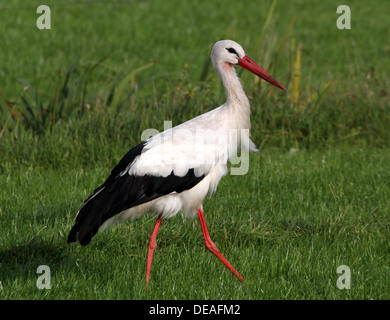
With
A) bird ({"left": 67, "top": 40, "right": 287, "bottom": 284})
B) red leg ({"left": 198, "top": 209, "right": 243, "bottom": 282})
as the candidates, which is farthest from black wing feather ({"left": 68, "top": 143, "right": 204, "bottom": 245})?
red leg ({"left": 198, "top": 209, "right": 243, "bottom": 282})

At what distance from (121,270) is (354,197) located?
2497mm

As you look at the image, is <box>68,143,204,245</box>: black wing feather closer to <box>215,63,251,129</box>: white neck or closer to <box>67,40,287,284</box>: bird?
<box>67,40,287,284</box>: bird

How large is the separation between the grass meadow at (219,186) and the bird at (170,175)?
A: 0.30 m

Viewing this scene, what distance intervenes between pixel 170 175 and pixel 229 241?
91cm

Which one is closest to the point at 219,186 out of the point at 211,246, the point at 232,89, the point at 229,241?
the point at 229,241

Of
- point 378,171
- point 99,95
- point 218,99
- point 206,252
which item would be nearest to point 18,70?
point 99,95

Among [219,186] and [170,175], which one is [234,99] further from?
[219,186]

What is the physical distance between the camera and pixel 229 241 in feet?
17.8

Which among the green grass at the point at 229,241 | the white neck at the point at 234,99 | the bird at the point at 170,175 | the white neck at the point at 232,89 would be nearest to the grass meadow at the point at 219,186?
the green grass at the point at 229,241

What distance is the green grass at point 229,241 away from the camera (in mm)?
4559

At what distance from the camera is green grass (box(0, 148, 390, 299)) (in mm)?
4559

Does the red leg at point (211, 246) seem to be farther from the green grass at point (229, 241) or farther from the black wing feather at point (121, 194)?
the black wing feather at point (121, 194)
